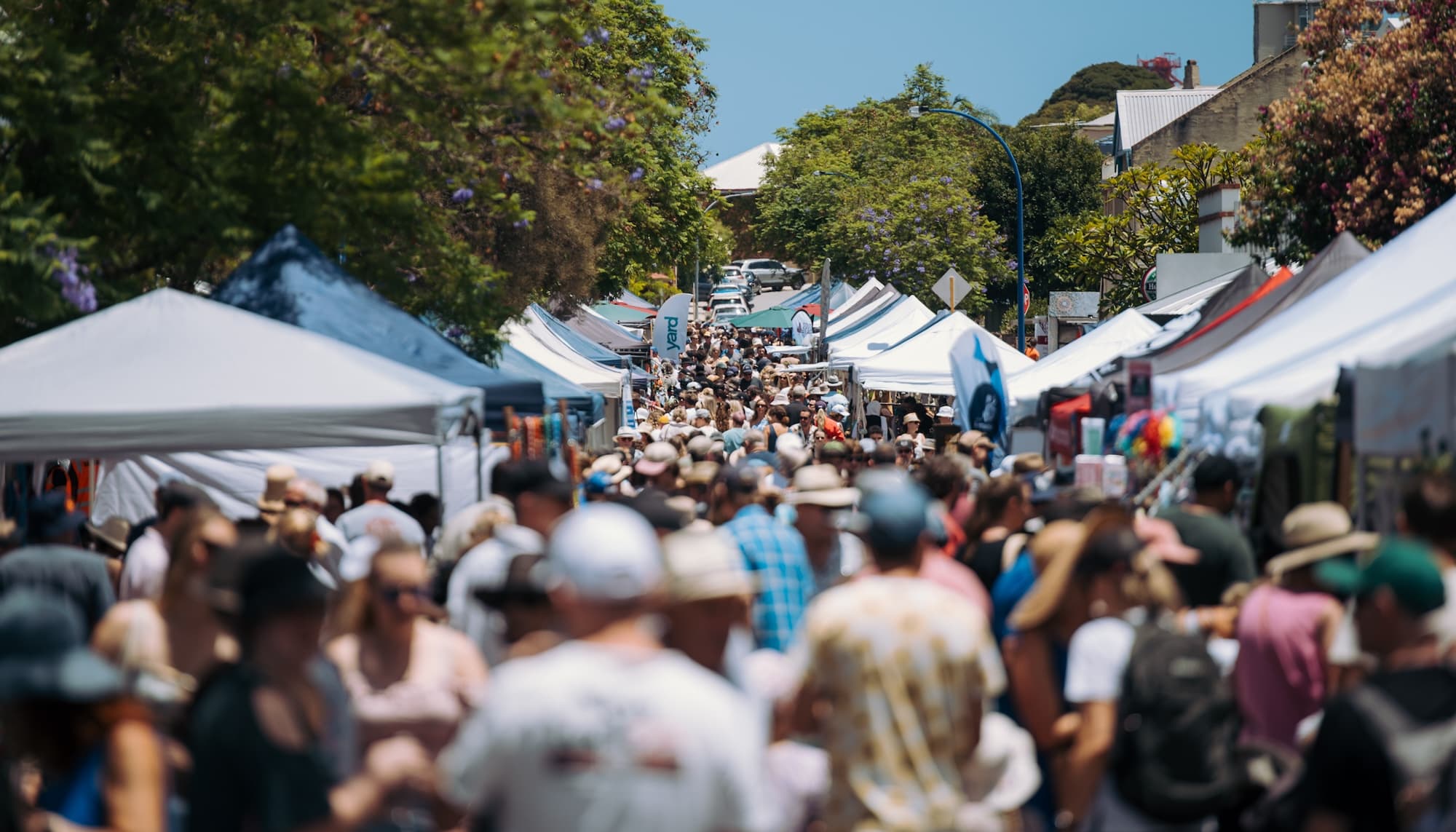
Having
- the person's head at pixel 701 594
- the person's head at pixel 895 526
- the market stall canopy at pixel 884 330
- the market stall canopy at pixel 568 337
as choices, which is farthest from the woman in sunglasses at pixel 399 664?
the market stall canopy at pixel 884 330

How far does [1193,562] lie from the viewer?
22.7 ft

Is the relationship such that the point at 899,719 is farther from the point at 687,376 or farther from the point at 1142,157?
the point at 1142,157

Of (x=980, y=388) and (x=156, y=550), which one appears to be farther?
(x=980, y=388)

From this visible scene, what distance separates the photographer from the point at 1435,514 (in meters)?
5.36

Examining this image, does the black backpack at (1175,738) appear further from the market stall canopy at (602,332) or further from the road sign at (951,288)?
Result: the market stall canopy at (602,332)

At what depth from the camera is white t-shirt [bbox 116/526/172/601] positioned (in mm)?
7660

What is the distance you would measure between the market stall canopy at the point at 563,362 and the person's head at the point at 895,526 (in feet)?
57.8

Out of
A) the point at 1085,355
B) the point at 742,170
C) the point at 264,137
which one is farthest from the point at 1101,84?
the point at 264,137

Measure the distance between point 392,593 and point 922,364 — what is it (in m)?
18.6

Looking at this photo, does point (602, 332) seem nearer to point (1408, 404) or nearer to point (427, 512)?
point (427, 512)

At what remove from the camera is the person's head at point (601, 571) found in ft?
11.3

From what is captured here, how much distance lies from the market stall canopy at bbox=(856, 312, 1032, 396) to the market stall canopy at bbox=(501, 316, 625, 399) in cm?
352

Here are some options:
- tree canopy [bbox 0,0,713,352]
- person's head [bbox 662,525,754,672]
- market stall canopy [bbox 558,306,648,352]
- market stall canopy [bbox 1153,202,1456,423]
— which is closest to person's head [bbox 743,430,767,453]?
tree canopy [bbox 0,0,713,352]

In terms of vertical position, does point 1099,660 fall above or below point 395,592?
below
